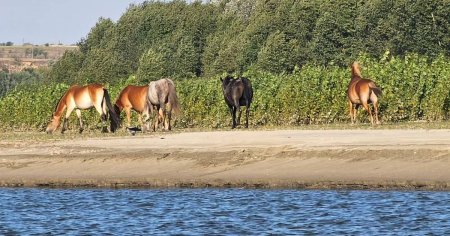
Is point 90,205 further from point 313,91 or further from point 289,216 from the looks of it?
point 313,91

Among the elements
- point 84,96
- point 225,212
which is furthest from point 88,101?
point 225,212

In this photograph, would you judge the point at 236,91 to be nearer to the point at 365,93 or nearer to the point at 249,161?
the point at 365,93

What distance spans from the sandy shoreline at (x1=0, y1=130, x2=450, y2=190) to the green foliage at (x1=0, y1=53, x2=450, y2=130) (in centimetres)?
784

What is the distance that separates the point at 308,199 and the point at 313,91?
17.8 meters

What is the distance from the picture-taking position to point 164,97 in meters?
32.4

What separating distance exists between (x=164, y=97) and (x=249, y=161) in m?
10.1

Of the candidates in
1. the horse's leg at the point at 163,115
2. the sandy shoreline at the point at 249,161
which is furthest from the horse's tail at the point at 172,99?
the sandy shoreline at the point at 249,161

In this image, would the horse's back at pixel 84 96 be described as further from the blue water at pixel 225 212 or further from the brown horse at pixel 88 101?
the blue water at pixel 225 212

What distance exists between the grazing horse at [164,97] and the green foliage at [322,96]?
128 inches

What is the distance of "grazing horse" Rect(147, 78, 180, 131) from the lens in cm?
3225

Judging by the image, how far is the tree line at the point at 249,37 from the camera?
62312 millimetres

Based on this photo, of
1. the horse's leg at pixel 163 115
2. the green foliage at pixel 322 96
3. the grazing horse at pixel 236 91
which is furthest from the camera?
the green foliage at pixel 322 96

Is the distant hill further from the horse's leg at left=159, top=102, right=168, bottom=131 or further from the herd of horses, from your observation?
the horse's leg at left=159, top=102, right=168, bottom=131

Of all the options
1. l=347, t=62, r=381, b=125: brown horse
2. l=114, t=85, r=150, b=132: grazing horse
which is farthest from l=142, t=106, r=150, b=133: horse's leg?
l=347, t=62, r=381, b=125: brown horse
